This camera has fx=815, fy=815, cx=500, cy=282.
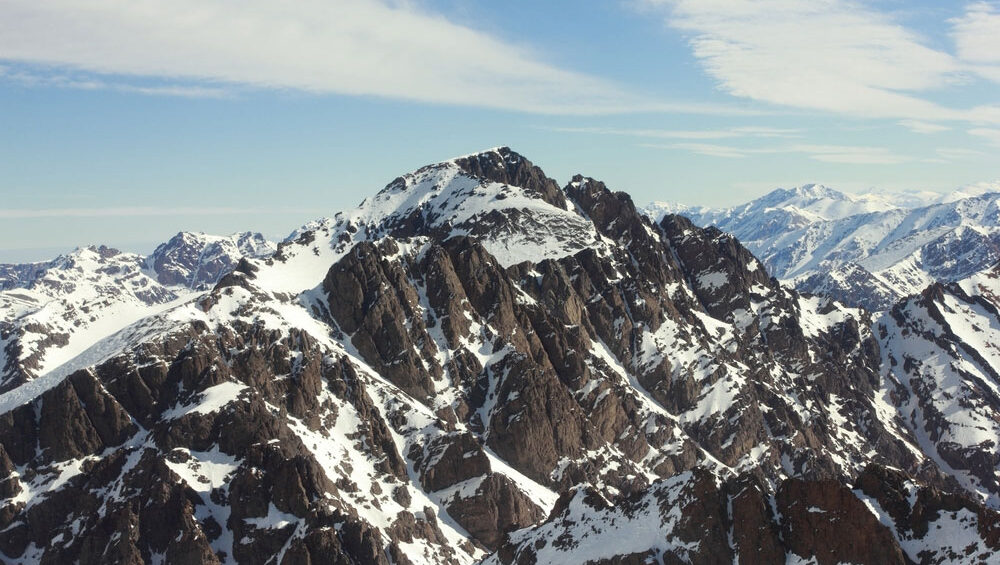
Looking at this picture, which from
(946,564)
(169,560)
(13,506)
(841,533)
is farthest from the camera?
(13,506)

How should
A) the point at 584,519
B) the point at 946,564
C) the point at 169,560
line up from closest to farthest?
the point at 946,564
the point at 584,519
the point at 169,560

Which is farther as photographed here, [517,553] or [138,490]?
[138,490]

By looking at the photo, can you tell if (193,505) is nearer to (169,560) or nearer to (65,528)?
(169,560)

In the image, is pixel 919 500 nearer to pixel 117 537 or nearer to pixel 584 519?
pixel 584 519

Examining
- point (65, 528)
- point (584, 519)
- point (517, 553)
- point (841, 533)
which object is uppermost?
point (841, 533)

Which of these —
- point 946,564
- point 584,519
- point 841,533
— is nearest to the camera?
point 946,564

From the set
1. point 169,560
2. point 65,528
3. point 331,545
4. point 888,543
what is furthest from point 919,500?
point 65,528

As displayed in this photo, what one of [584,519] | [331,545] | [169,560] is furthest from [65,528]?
[584,519]

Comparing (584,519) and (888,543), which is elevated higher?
(888,543)

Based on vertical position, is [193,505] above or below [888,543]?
below
